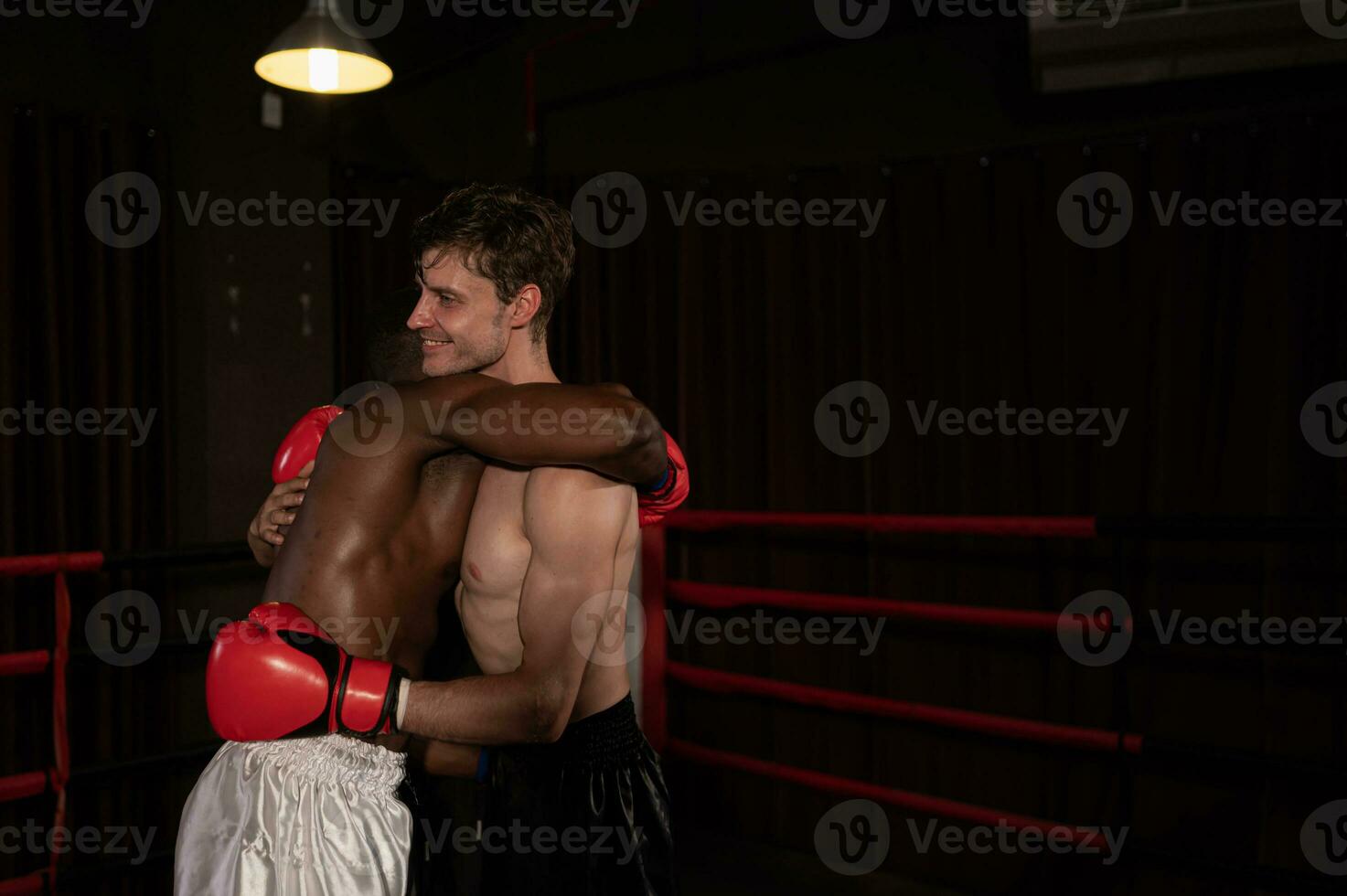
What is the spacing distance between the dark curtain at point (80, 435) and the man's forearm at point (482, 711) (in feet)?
7.43

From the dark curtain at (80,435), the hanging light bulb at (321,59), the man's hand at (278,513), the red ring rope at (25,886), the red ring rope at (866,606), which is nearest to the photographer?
the man's hand at (278,513)

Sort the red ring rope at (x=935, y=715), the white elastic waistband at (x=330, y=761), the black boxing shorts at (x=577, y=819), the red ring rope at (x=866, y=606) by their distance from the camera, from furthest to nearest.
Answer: the red ring rope at (x=866, y=606) < the red ring rope at (x=935, y=715) < the black boxing shorts at (x=577, y=819) < the white elastic waistband at (x=330, y=761)

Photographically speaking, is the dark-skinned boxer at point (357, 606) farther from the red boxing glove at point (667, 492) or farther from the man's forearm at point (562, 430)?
the red boxing glove at point (667, 492)

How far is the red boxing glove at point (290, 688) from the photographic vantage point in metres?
1.21

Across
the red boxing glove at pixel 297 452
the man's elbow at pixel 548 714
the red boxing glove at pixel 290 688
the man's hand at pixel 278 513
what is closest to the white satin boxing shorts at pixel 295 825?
the red boxing glove at pixel 290 688

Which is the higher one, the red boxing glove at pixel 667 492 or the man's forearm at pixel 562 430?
the man's forearm at pixel 562 430

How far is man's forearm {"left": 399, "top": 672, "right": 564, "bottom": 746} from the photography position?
124 centimetres

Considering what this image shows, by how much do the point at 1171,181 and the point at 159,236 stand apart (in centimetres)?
310

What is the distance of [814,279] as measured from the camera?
3352mm

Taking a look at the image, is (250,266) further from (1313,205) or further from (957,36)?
(1313,205)

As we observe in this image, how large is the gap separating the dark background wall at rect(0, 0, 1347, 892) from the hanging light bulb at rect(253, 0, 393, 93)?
0.65m

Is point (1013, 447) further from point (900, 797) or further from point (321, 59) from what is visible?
point (321, 59)

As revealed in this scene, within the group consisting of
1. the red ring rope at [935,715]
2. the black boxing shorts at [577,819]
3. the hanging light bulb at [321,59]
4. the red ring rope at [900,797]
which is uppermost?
the hanging light bulb at [321,59]

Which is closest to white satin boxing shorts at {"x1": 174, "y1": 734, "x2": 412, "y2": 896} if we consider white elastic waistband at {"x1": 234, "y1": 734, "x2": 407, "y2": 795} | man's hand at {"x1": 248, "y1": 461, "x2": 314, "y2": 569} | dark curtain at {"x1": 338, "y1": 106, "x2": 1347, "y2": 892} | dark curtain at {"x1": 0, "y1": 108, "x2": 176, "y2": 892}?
white elastic waistband at {"x1": 234, "y1": 734, "x2": 407, "y2": 795}
